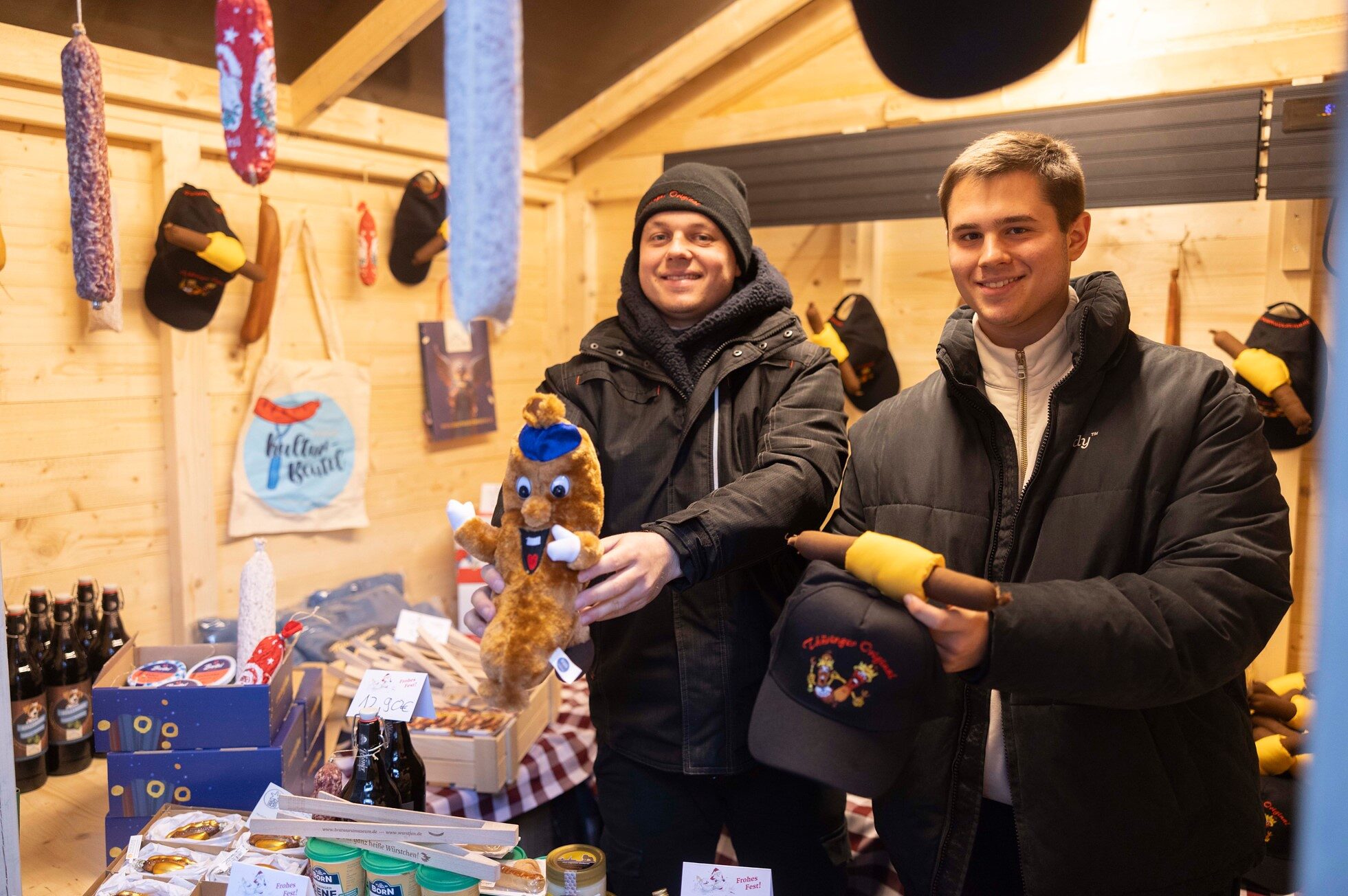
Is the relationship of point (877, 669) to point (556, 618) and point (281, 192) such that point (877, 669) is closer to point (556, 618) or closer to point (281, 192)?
point (556, 618)

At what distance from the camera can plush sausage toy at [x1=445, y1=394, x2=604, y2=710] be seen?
995 mm

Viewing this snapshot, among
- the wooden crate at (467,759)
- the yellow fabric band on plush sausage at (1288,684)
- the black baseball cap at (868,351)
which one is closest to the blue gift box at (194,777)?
the wooden crate at (467,759)

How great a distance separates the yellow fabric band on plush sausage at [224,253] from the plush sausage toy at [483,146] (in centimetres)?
121

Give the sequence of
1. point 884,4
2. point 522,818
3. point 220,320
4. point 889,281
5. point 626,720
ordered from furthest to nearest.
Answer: point 889,281 < point 220,320 < point 522,818 < point 626,720 < point 884,4

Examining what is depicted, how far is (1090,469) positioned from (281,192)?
7.10 feet

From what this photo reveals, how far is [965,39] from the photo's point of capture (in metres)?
0.76

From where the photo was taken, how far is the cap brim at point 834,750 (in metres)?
0.84

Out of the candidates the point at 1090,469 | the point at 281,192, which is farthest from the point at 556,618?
the point at 281,192

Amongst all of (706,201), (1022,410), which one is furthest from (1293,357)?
(706,201)

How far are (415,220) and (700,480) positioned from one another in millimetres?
1677

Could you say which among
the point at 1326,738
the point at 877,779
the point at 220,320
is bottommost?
the point at 877,779

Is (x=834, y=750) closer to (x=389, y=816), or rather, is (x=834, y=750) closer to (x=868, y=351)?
(x=389, y=816)

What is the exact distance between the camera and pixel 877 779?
2.76 ft

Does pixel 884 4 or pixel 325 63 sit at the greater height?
pixel 325 63
